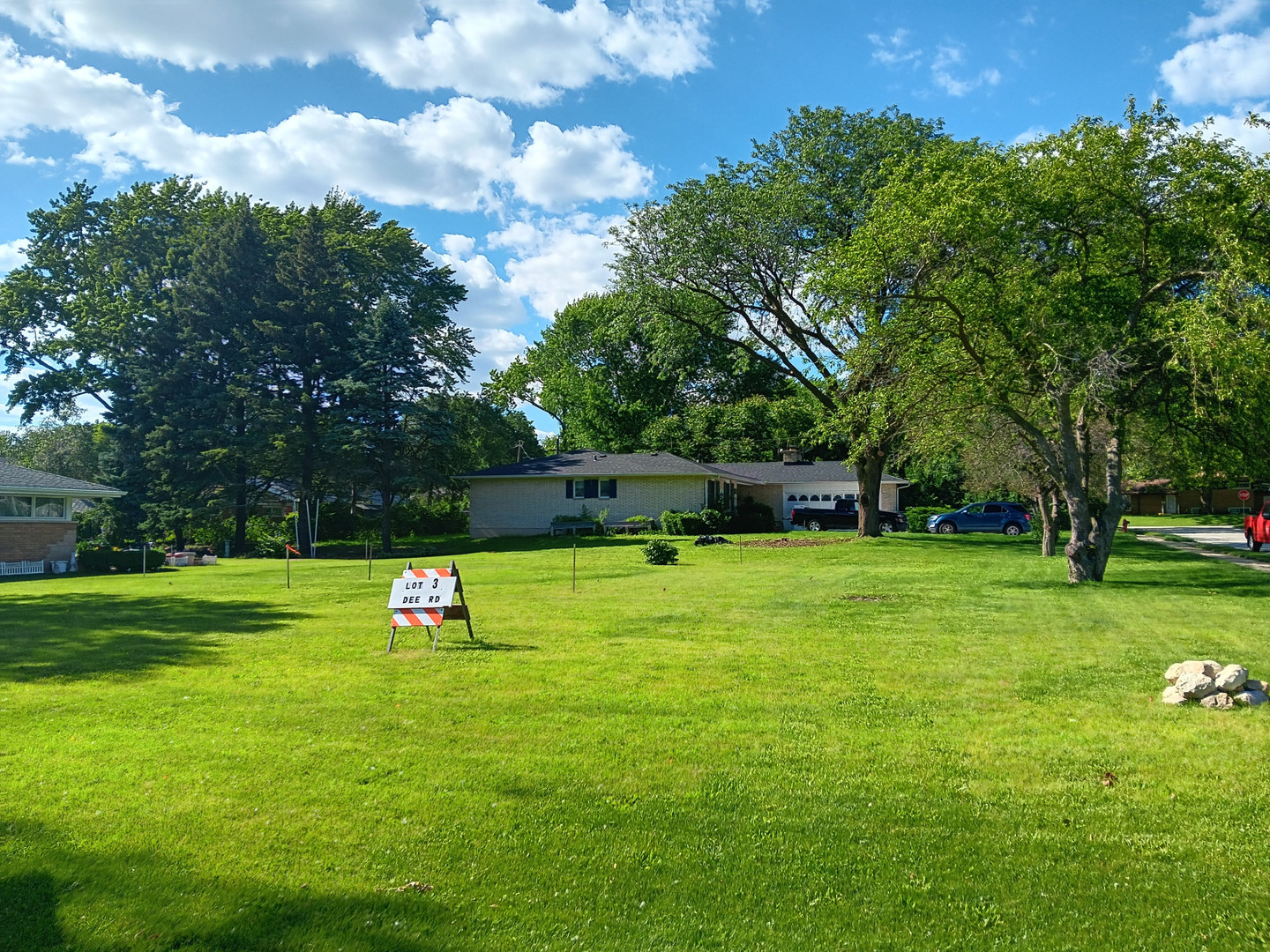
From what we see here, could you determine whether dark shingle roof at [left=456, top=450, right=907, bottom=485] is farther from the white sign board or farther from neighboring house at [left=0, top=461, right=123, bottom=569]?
the white sign board

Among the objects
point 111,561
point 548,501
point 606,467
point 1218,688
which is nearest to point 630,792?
point 1218,688

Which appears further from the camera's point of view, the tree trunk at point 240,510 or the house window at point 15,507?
the tree trunk at point 240,510

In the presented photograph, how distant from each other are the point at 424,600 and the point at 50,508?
28.2 metres

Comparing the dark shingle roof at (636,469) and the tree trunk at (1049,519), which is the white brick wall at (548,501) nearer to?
the dark shingle roof at (636,469)

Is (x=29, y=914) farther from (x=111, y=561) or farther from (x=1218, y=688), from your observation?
(x=111, y=561)

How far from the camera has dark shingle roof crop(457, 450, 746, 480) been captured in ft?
135

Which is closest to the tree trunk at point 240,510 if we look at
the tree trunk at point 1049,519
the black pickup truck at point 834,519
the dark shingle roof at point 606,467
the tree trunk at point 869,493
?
the dark shingle roof at point 606,467

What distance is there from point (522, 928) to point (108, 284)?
49.9m

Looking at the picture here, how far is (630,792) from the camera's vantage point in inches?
217

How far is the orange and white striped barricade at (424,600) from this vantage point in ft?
35.4

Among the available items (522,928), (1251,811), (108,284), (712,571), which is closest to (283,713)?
(522,928)

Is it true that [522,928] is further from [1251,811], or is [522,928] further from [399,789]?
[1251,811]

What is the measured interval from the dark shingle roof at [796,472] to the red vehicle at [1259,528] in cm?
2053

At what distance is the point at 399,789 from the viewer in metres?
5.49
